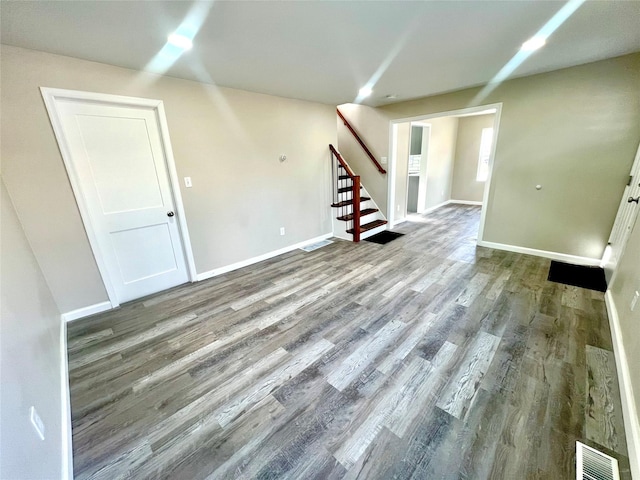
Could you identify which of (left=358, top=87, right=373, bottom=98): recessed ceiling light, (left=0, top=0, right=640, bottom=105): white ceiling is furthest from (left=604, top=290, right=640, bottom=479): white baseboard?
Answer: (left=358, top=87, right=373, bottom=98): recessed ceiling light

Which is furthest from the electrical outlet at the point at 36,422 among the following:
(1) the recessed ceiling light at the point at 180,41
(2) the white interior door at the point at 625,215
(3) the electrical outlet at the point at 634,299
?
(2) the white interior door at the point at 625,215

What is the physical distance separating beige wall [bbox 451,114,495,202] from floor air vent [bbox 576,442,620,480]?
6741 millimetres

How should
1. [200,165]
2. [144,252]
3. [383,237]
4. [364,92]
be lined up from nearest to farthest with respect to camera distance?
[144,252], [200,165], [364,92], [383,237]

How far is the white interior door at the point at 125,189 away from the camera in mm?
2342

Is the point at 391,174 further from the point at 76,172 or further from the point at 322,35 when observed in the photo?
the point at 76,172

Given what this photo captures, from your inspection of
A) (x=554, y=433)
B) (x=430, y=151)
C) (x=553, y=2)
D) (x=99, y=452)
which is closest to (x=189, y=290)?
(x=99, y=452)

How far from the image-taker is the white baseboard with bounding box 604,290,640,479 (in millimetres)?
1191

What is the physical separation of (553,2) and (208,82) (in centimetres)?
308

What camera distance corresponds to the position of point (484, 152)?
6.67 meters

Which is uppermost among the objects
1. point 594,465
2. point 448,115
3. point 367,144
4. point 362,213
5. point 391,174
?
point 448,115

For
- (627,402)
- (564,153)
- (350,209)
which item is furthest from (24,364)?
(564,153)

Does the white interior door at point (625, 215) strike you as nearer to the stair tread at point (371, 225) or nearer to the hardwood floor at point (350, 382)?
the hardwood floor at point (350, 382)

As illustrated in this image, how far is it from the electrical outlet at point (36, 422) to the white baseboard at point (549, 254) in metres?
4.86

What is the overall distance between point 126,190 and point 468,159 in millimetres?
7642
